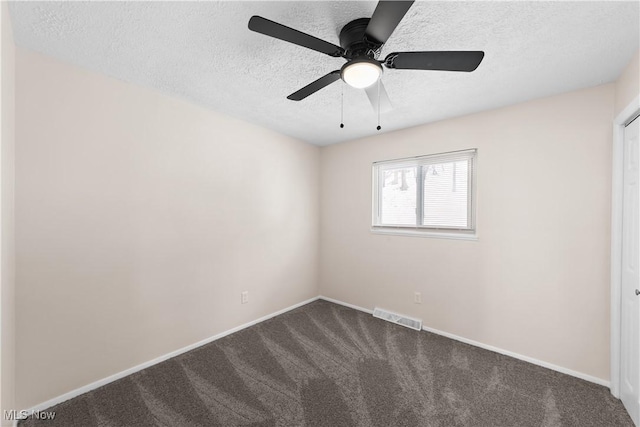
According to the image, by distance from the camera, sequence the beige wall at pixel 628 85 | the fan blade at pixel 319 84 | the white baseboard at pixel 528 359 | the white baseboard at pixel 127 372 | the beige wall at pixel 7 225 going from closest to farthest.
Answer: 1. the beige wall at pixel 7 225
2. the fan blade at pixel 319 84
3. the beige wall at pixel 628 85
4. the white baseboard at pixel 127 372
5. the white baseboard at pixel 528 359

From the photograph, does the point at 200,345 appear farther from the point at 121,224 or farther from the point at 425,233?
the point at 425,233

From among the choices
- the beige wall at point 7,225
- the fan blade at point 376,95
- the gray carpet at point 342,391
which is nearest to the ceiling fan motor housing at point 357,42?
the fan blade at point 376,95

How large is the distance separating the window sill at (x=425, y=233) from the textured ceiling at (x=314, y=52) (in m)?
1.29

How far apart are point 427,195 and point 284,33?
2.47 m

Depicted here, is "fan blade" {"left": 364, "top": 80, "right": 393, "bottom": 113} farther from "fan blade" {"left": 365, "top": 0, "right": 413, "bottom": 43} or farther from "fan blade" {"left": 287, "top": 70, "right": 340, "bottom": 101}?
"fan blade" {"left": 365, "top": 0, "right": 413, "bottom": 43}

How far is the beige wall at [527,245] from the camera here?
6.86 ft

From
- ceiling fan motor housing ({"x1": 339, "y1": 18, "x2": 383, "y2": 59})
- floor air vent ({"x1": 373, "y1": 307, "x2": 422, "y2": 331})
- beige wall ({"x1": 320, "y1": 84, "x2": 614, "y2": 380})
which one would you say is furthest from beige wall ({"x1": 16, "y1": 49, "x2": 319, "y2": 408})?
beige wall ({"x1": 320, "y1": 84, "x2": 614, "y2": 380})

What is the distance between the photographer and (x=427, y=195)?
10.2ft

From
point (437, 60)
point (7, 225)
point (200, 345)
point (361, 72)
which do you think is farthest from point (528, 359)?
point (7, 225)

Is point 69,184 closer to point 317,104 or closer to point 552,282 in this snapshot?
point 317,104

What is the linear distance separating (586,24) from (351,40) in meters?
1.29

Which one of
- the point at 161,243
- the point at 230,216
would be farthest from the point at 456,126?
the point at 161,243

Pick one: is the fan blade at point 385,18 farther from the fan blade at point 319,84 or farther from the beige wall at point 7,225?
the beige wall at point 7,225

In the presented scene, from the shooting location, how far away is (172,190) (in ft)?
7.80
